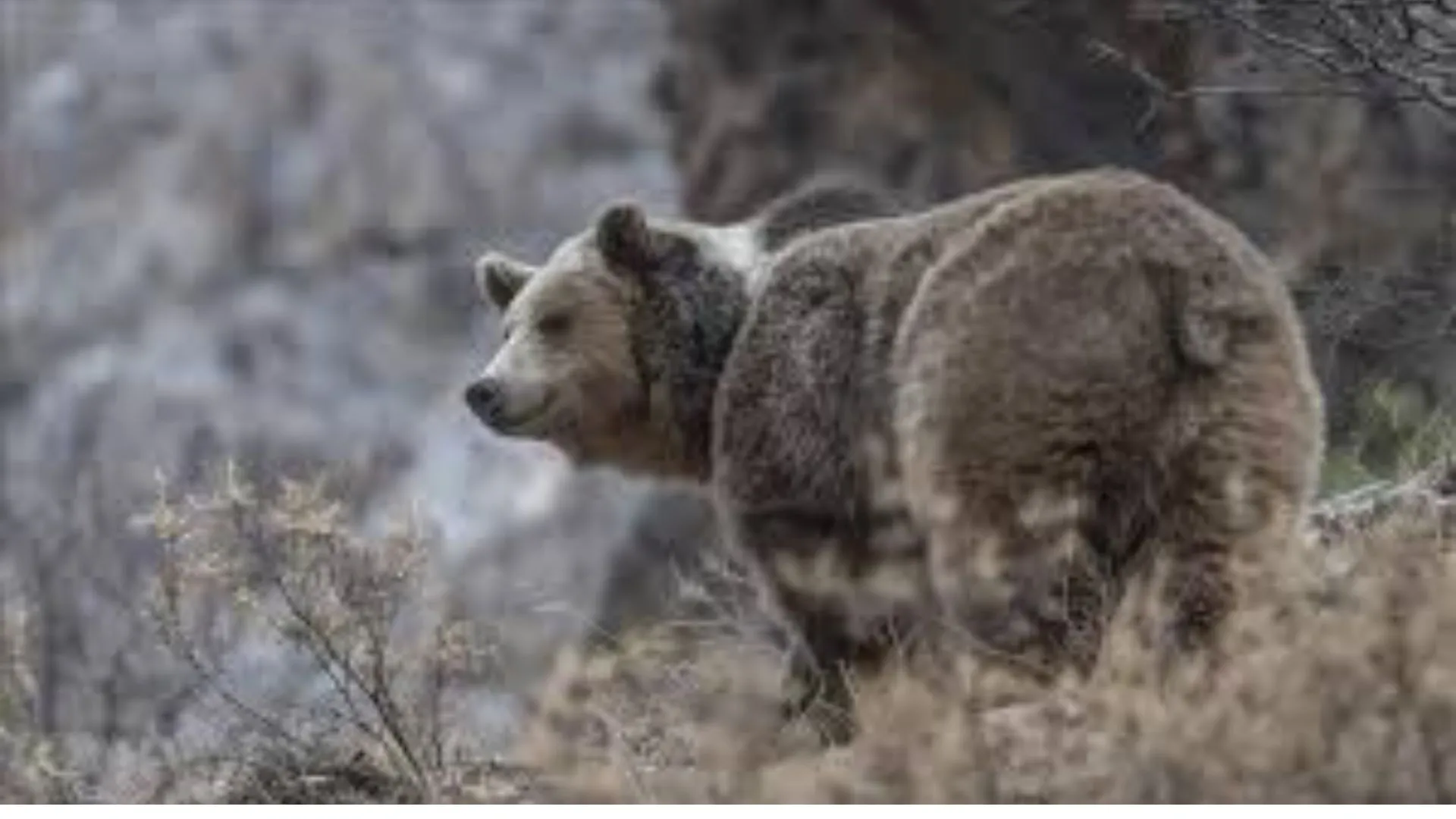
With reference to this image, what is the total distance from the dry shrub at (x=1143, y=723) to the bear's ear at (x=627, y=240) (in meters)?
1.28

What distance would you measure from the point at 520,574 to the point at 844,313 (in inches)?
520

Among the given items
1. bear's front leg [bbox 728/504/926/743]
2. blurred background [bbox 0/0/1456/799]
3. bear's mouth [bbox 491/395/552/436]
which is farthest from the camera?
blurred background [bbox 0/0/1456/799]

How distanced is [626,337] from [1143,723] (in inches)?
112

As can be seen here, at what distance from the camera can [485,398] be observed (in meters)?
10.1

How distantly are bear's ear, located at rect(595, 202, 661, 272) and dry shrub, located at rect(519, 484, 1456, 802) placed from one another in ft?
4.19

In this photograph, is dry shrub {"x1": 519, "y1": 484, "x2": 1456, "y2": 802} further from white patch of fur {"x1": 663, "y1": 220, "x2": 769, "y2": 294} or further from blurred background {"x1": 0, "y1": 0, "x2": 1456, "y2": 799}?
white patch of fur {"x1": 663, "y1": 220, "x2": 769, "y2": 294}

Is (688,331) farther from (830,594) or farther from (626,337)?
(830,594)

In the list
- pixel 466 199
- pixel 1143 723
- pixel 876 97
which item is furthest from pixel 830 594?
pixel 466 199

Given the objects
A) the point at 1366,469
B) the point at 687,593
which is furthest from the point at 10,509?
the point at 687,593

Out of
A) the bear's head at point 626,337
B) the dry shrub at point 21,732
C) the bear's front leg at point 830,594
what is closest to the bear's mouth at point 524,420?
the bear's head at point 626,337

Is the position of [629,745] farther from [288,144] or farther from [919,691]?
[288,144]

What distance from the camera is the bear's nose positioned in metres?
10.0

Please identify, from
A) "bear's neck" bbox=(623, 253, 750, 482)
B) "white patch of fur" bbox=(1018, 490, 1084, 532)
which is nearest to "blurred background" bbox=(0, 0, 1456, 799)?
"bear's neck" bbox=(623, 253, 750, 482)

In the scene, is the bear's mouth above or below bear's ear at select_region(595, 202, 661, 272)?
below
